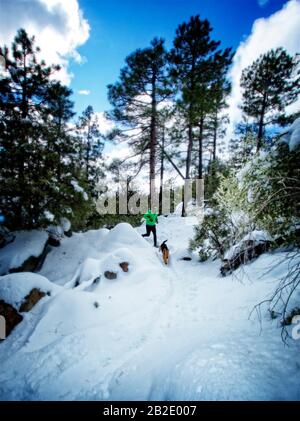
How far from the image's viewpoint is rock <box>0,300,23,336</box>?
395 cm

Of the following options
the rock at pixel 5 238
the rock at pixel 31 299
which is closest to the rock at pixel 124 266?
the rock at pixel 31 299

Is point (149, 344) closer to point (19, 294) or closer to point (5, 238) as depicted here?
point (19, 294)

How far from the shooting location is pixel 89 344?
11.1 feet

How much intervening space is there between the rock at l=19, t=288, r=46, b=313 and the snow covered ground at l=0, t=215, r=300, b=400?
129mm

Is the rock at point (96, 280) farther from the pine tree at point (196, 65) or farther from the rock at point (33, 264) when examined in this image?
the pine tree at point (196, 65)

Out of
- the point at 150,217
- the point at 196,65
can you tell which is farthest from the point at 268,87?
the point at 150,217

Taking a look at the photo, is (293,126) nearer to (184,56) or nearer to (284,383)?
(284,383)

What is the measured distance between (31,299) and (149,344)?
2948 millimetres

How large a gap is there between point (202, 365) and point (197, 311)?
1.88 m

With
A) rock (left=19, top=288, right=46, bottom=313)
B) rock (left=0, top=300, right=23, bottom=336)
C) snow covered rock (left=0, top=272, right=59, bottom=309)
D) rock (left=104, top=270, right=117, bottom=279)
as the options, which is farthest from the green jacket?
rock (left=0, top=300, right=23, bottom=336)

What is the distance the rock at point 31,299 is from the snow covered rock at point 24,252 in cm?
312

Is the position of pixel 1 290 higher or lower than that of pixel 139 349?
higher

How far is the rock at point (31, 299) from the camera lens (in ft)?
13.9
